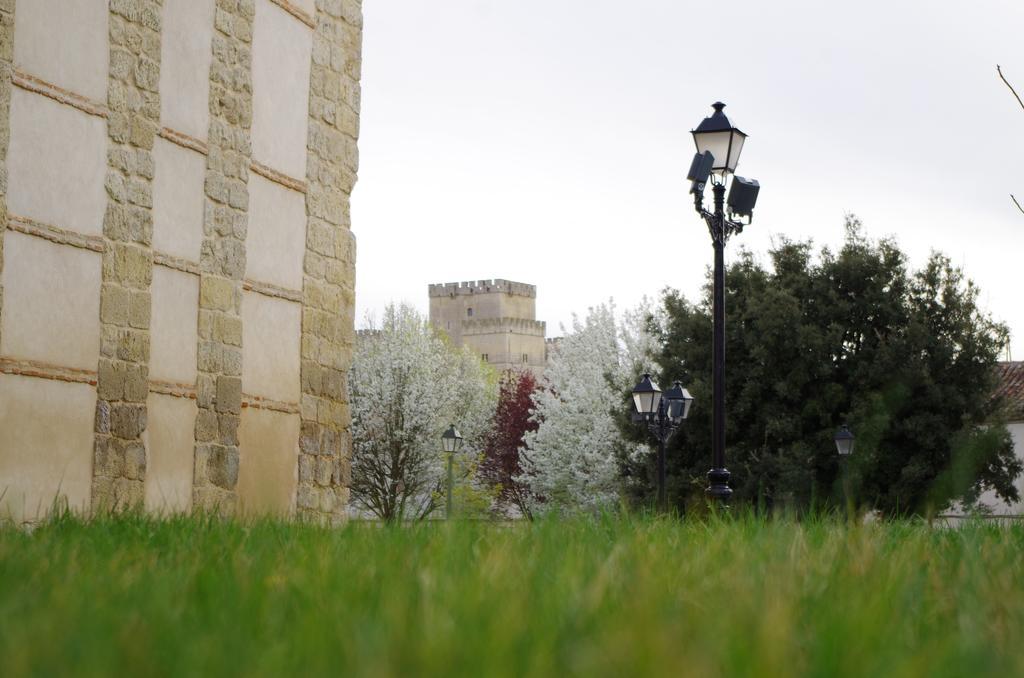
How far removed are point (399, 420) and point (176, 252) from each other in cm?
3648

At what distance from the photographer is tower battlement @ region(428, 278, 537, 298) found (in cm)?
11350

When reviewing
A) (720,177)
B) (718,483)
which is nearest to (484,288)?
(720,177)

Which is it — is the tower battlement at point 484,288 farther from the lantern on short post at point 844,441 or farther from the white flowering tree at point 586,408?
the lantern on short post at point 844,441

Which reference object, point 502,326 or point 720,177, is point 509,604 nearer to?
point 720,177

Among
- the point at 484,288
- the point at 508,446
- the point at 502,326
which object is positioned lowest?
the point at 508,446

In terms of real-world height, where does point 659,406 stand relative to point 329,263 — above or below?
below

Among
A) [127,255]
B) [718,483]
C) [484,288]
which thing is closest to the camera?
[127,255]

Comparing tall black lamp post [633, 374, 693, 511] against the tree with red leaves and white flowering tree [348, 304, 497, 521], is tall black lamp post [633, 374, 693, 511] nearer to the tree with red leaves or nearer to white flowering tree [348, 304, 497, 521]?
white flowering tree [348, 304, 497, 521]

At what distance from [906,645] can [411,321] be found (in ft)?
163

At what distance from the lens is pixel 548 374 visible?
50.2m

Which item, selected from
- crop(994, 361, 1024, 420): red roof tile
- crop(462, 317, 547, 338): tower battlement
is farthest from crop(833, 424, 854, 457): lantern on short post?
crop(462, 317, 547, 338): tower battlement

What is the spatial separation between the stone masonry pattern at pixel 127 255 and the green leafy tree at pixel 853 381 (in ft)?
75.0

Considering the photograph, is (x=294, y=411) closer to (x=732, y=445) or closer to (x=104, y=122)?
(x=104, y=122)

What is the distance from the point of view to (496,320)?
111 meters
